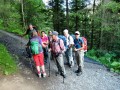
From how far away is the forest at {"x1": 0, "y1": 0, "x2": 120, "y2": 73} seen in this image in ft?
79.5

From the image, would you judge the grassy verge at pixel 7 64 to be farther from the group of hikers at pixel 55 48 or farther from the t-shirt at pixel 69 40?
the t-shirt at pixel 69 40

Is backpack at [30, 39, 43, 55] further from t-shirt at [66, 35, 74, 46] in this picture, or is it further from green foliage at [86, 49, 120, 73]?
green foliage at [86, 49, 120, 73]

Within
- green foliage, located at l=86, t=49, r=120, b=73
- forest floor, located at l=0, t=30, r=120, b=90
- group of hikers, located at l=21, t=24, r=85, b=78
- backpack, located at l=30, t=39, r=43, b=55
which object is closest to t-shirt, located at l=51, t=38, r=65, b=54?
group of hikers, located at l=21, t=24, r=85, b=78

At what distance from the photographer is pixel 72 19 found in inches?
1309

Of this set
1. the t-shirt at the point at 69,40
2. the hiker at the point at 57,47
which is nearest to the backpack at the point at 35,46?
the hiker at the point at 57,47

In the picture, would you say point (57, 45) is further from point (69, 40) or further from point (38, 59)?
point (69, 40)

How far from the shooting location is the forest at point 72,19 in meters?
24.2

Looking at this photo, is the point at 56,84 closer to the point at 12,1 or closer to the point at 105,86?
the point at 105,86

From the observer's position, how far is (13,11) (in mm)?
28109

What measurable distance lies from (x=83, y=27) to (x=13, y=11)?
33.0 feet

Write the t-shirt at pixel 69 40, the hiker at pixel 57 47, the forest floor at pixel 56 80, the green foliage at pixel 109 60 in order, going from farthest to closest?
the green foliage at pixel 109 60 < the t-shirt at pixel 69 40 < the hiker at pixel 57 47 < the forest floor at pixel 56 80

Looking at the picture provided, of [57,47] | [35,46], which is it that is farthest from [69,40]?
[35,46]

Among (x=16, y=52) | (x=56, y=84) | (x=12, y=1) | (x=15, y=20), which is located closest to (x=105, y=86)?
(x=56, y=84)

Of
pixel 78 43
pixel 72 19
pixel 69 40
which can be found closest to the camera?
pixel 78 43
